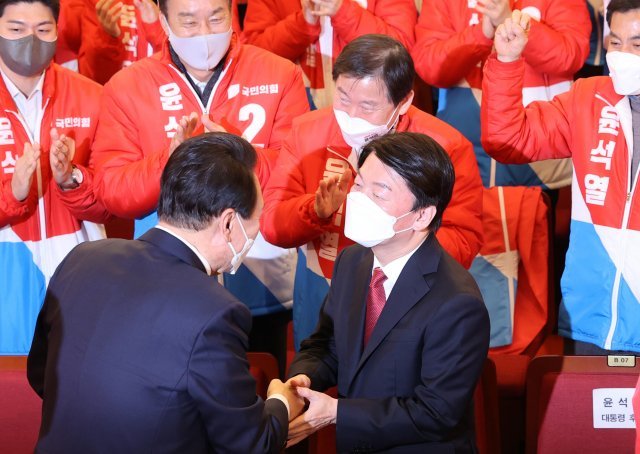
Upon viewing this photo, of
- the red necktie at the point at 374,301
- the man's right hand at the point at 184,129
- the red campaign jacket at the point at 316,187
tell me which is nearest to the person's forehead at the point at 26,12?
the man's right hand at the point at 184,129

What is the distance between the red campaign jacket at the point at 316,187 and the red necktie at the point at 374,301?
53 cm

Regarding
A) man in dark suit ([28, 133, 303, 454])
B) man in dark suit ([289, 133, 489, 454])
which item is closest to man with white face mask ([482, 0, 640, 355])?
man in dark suit ([289, 133, 489, 454])

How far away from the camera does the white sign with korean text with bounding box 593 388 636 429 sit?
279 cm

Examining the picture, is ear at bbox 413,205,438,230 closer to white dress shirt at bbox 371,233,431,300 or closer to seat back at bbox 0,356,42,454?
white dress shirt at bbox 371,233,431,300

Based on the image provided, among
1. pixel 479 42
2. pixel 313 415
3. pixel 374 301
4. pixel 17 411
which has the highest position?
pixel 479 42

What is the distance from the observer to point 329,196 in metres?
3.00

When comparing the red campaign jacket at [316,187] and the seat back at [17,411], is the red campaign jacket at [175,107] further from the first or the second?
the seat back at [17,411]

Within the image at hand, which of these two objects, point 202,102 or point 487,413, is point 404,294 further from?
point 202,102

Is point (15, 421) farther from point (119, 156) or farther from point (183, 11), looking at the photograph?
point (183, 11)

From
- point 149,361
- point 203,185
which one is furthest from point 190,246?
point 149,361

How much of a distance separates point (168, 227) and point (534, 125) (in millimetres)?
1554

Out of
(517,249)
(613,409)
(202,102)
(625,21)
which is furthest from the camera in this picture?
(517,249)

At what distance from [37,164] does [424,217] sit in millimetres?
1537

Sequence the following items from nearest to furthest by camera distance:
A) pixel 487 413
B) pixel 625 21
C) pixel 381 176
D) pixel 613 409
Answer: pixel 381 176
pixel 613 409
pixel 487 413
pixel 625 21
